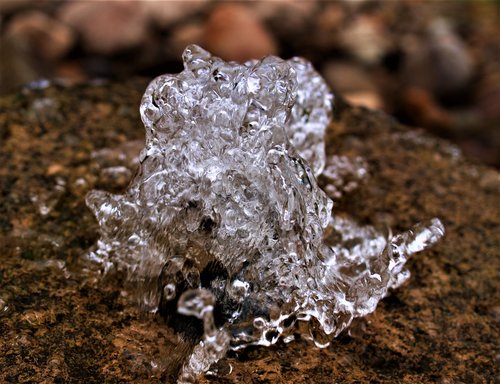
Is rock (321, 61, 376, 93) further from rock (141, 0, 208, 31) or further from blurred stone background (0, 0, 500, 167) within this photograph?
rock (141, 0, 208, 31)

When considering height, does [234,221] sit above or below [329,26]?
above

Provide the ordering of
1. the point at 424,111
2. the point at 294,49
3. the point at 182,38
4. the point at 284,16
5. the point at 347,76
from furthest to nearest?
the point at 284,16, the point at 294,49, the point at 182,38, the point at 347,76, the point at 424,111

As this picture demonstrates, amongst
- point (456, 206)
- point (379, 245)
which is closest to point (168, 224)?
point (379, 245)

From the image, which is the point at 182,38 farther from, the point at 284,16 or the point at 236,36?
the point at 284,16

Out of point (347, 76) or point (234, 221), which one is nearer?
point (234, 221)

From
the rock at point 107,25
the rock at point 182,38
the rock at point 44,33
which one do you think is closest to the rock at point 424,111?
the rock at point 182,38

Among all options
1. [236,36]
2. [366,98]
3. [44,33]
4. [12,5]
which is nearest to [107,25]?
[44,33]

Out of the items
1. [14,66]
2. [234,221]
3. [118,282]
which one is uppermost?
[234,221]

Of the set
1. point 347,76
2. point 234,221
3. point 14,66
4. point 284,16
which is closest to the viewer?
point 234,221
